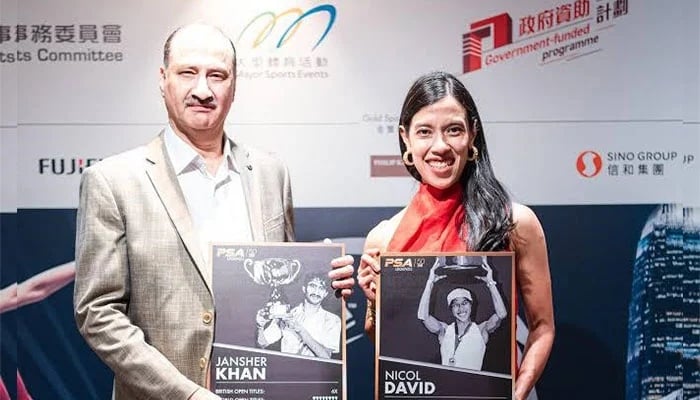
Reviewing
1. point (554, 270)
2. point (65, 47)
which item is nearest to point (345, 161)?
point (554, 270)

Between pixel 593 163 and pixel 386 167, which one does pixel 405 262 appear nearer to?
pixel 386 167

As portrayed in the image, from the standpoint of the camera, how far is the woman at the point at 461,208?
294cm

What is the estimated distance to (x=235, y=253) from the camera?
2.76 m

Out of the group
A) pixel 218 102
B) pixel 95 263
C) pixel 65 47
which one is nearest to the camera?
pixel 95 263

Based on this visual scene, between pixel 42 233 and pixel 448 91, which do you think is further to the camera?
pixel 42 233

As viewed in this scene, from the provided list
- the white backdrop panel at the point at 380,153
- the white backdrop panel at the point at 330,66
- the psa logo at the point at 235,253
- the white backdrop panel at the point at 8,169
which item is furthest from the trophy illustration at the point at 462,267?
the white backdrop panel at the point at 8,169

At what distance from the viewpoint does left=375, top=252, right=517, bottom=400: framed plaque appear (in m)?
2.76

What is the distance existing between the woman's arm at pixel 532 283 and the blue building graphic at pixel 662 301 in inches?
52.0

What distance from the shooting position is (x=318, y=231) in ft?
13.5

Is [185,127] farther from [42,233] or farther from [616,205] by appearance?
[616,205]

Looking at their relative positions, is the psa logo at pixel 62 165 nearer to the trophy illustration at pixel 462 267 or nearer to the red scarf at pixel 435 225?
the red scarf at pixel 435 225

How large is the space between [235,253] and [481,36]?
72.1 inches

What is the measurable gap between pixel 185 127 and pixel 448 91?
0.84m

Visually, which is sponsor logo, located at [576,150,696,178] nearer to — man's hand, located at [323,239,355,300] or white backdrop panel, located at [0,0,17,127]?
man's hand, located at [323,239,355,300]
